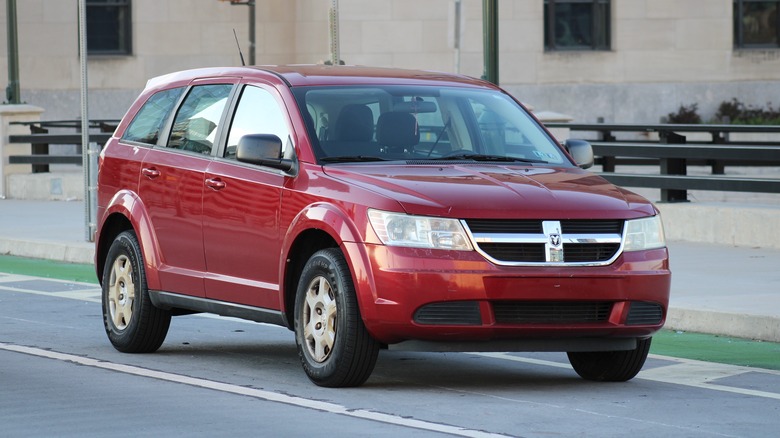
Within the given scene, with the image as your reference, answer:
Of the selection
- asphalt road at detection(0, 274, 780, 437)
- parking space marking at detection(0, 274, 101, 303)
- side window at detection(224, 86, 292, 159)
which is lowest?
parking space marking at detection(0, 274, 101, 303)

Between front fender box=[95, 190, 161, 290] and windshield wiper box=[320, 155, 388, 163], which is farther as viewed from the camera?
front fender box=[95, 190, 161, 290]

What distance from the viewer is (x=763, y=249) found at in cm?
1712

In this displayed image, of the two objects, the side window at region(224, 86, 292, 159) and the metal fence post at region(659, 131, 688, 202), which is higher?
the side window at region(224, 86, 292, 159)

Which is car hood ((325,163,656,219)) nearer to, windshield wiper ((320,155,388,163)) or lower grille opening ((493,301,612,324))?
windshield wiper ((320,155,388,163))

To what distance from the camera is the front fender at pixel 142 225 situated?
10508mm

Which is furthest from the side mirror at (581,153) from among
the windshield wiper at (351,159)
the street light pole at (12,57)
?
the street light pole at (12,57)

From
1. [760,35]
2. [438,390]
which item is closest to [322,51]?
[760,35]

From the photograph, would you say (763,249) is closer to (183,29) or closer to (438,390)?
(438,390)

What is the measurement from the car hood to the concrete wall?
27.6 meters

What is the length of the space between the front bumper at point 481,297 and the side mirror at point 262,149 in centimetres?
87

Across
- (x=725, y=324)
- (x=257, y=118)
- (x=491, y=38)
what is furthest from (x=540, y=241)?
(x=491, y=38)

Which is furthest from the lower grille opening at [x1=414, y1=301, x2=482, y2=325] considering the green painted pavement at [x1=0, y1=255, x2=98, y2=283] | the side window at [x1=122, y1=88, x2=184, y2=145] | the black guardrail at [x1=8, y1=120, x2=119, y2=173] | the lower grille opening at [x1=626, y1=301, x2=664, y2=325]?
the black guardrail at [x1=8, y1=120, x2=119, y2=173]

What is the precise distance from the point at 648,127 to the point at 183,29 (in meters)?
20.1

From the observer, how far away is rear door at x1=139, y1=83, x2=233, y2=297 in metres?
10.1
